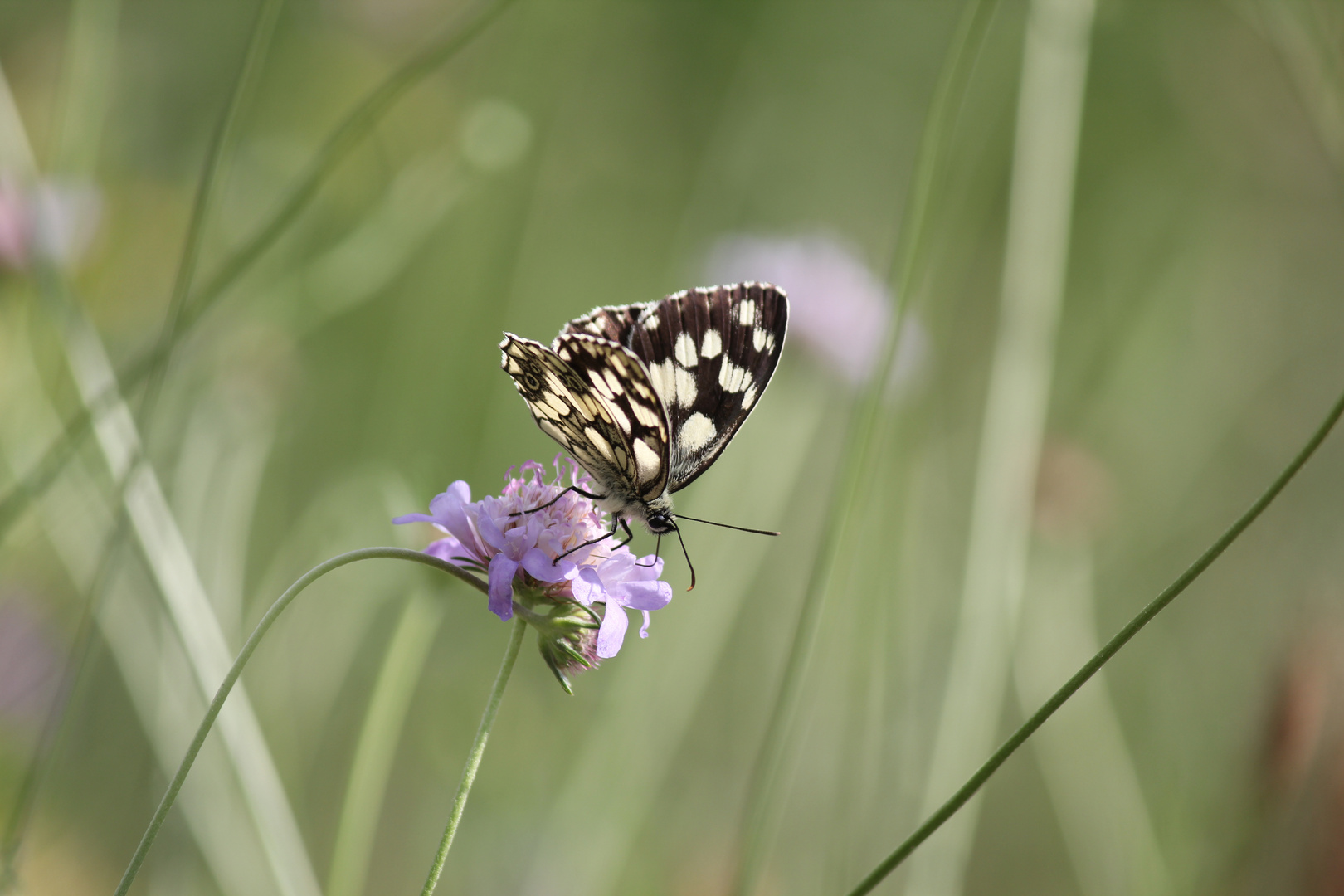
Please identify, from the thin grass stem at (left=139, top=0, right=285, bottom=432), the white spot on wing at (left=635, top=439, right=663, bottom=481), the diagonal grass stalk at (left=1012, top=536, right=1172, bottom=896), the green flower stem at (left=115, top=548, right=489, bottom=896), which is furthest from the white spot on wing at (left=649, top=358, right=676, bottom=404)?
the diagonal grass stalk at (left=1012, top=536, right=1172, bottom=896)

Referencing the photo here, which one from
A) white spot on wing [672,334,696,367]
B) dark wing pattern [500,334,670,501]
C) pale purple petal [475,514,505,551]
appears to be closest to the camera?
pale purple petal [475,514,505,551]

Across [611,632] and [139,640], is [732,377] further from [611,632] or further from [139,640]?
[139,640]

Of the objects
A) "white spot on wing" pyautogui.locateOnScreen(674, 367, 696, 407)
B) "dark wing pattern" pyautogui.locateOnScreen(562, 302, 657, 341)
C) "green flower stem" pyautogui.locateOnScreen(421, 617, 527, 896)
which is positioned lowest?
"green flower stem" pyautogui.locateOnScreen(421, 617, 527, 896)

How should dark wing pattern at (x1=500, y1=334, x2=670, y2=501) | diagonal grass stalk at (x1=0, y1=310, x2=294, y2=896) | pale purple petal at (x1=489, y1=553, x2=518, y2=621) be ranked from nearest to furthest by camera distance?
pale purple petal at (x1=489, y1=553, x2=518, y2=621), dark wing pattern at (x1=500, y1=334, x2=670, y2=501), diagonal grass stalk at (x1=0, y1=310, x2=294, y2=896)

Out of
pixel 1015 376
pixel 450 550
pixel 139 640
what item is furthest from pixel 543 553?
pixel 139 640

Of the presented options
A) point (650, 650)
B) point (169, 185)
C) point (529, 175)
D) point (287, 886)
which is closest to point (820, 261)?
point (529, 175)

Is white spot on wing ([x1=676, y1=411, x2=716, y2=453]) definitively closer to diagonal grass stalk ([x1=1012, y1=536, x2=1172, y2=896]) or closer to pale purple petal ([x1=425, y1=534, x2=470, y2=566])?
pale purple petal ([x1=425, y1=534, x2=470, y2=566])
